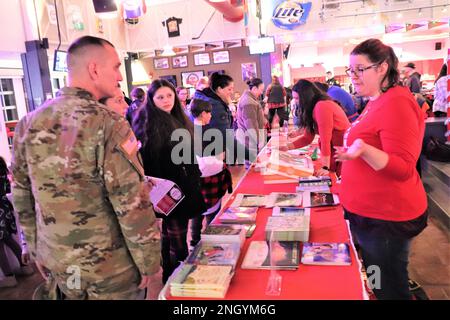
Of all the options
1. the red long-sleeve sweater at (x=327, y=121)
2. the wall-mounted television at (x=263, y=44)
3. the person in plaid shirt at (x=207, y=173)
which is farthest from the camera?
the wall-mounted television at (x=263, y=44)

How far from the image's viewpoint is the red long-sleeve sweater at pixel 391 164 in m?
1.46

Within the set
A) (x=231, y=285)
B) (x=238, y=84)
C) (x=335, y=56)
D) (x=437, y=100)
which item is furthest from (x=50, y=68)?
(x=335, y=56)

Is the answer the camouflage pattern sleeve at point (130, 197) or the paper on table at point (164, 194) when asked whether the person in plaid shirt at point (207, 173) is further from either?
the camouflage pattern sleeve at point (130, 197)

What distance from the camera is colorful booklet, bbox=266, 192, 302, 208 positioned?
7.16ft

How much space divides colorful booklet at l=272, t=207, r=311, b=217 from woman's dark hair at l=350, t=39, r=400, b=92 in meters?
0.73

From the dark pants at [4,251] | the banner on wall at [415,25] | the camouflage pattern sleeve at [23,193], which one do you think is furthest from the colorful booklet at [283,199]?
the banner on wall at [415,25]

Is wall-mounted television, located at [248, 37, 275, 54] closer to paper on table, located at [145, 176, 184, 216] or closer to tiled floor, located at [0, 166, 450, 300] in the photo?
tiled floor, located at [0, 166, 450, 300]

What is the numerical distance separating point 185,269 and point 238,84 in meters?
10.7

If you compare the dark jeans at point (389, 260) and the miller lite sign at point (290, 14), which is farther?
the miller lite sign at point (290, 14)

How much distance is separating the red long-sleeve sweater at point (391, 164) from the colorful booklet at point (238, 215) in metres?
0.55

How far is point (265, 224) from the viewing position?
196 cm
